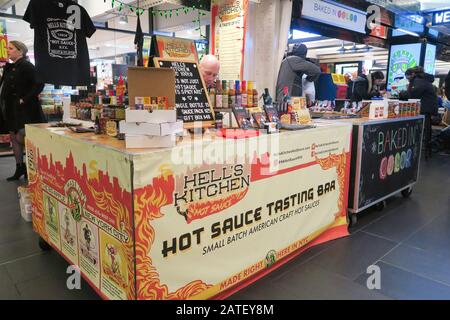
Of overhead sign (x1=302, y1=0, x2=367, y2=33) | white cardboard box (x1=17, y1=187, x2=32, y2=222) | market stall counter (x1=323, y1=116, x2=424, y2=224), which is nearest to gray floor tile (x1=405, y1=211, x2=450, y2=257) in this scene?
market stall counter (x1=323, y1=116, x2=424, y2=224)

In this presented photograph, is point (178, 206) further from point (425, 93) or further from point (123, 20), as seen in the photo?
point (123, 20)

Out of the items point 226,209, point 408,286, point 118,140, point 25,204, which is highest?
point 118,140

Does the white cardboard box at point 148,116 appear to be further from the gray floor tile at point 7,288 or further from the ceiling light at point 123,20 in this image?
the ceiling light at point 123,20

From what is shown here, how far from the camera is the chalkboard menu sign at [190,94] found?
2.23 m

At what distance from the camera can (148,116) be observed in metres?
1.59

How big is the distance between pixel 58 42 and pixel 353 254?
3.40 m

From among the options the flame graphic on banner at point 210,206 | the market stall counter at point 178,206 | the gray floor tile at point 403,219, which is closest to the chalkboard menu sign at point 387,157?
the gray floor tile at point 403,219

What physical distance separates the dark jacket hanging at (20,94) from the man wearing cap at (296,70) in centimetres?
285

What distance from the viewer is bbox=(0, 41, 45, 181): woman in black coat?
3.99 m

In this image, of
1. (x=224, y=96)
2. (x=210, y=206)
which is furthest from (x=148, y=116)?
(x=224, y=96)

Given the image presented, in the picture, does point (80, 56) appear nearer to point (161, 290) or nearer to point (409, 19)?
point (161, 290)

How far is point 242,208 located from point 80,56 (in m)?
2.85

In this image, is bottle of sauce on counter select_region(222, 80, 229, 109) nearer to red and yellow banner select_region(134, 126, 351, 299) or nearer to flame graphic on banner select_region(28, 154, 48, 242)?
red and yellow banner select_region(134, 126, 351, 299)

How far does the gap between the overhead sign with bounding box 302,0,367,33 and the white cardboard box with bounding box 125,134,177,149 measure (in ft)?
13.9
